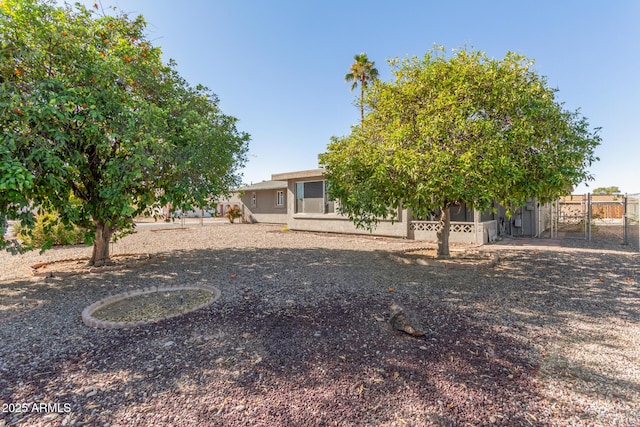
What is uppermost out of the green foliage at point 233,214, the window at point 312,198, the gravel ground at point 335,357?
the window at point 312,198

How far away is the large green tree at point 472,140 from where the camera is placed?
571 cm

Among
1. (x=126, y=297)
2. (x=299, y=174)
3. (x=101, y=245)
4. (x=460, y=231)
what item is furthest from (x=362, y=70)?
(x=126, y=297)

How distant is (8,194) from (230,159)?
372cm

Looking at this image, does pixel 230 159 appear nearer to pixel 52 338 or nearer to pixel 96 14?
pixel 96 14

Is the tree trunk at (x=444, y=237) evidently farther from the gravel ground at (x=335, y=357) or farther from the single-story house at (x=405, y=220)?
the single-story house at (x=405, y=220)

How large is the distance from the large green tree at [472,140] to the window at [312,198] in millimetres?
8439

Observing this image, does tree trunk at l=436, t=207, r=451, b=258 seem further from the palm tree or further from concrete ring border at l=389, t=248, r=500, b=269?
the palm tree

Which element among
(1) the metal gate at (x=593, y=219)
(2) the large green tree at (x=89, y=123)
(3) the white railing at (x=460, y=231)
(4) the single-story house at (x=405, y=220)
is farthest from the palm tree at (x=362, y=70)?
(2) the large green tree at (x=89, y=123)

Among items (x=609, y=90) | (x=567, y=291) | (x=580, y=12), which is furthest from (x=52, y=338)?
(x=609, y=90)

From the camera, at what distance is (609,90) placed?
11.1 meters

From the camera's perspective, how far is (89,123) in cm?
473

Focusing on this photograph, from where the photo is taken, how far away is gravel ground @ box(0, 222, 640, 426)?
2.21m

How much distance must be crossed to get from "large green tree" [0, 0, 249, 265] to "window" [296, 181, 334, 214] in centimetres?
913

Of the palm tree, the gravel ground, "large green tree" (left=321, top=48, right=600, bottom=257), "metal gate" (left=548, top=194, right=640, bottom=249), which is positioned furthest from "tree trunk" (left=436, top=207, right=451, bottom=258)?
the palm tree
